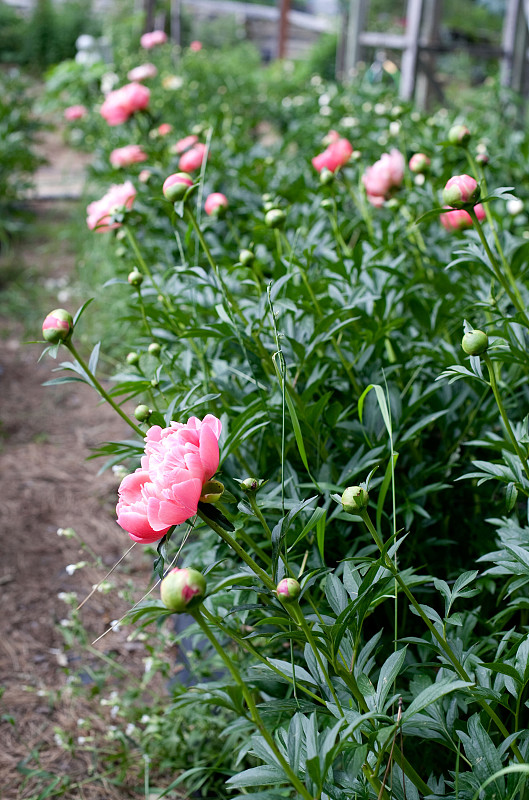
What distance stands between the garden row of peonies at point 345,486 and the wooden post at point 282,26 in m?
8.48

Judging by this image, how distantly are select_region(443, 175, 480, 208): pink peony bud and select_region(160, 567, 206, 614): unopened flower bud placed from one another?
554 mm

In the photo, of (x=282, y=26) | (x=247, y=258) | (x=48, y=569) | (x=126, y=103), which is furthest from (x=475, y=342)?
(x=282, y=26)

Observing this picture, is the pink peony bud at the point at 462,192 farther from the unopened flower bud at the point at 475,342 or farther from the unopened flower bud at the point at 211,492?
the unopened flower bud at the point at 211,492

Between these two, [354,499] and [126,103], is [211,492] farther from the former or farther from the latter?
[126,103]

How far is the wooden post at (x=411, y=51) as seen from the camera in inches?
155

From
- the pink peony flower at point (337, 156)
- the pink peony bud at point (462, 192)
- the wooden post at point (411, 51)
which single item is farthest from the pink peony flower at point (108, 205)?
the wooden post at point (411, 51)

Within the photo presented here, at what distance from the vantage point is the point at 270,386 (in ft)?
3.89

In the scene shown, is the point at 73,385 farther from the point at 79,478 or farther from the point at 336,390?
the point at 336,390

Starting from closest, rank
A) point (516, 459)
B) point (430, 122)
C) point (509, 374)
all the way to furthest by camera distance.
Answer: point (516, 459), point (509, 374), point (430, 122)

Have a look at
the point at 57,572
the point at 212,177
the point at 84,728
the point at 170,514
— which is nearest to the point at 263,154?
the point at 212,177

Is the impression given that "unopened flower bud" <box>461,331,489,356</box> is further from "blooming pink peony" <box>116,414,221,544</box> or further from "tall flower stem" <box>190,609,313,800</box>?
"tall flower stem" <box>190,609,313,800</box>

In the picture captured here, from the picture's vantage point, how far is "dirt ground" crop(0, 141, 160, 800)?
138 cm

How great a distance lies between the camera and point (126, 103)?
84.3 inches

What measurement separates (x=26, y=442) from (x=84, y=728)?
130 centimetres
